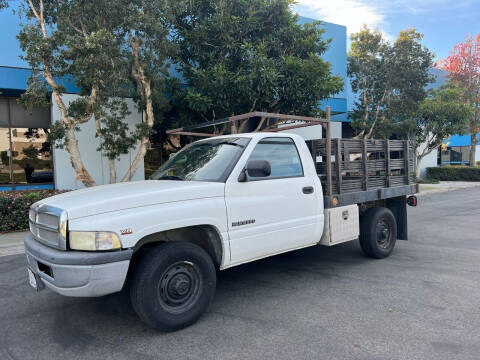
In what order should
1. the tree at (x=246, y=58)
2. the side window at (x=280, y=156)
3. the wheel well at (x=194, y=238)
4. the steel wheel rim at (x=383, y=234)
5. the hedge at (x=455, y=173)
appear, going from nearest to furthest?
the wheel well at (x=194, y=238)
the side window at (x=280, y=156)
the steel wheel rim at (x=383, y=234)
the tree at (x=246, y=58)
the hedge at (x=455, y=173)

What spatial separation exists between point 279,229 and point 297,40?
8.37 m

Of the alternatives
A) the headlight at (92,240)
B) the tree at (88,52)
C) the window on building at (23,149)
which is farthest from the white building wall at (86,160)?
the headlight at (92,240)

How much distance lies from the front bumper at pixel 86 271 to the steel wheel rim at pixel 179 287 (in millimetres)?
440

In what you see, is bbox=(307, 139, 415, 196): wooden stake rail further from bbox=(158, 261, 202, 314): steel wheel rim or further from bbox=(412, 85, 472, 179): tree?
bbox=(412, 85, 472, 179): tree

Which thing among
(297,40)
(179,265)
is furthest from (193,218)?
(297,40)

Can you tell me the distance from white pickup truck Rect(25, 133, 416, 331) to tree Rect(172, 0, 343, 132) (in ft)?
18.1

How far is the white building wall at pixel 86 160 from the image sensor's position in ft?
39.9

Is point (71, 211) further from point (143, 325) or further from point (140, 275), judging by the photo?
point (143, 325)

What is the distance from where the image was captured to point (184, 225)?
349 centimetres

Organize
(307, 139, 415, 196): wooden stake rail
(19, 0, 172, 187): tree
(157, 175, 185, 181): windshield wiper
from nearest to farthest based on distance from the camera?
(157, 175, 185, 181): windshield wiper < (307, 139, 415, 196): wooden stake rail < (19, 0, 172, 187): tree

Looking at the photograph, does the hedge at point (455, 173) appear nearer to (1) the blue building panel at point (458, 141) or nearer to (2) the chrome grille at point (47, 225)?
(1) the blue building panel at point (458, 141)

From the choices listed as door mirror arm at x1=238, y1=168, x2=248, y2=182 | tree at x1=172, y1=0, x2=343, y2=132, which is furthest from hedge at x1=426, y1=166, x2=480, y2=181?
door mirror arm at x1=238, y1=168, x2=248, y2=182

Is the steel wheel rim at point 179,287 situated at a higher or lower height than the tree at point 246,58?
lower

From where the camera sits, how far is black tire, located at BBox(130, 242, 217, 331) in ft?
10.7
